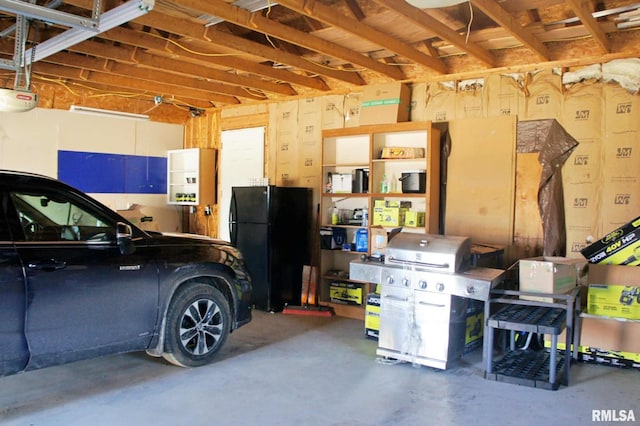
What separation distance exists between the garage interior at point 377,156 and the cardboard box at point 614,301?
29mm

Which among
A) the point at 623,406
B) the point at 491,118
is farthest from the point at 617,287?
the point at 491,118

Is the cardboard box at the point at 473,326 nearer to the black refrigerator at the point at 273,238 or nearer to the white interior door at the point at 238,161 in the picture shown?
the black refrigerator at the point at 273,238

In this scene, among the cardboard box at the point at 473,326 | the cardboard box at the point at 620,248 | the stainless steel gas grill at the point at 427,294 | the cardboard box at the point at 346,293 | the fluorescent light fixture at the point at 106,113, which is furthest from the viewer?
the fluorescent light fixture at the point at 106,113

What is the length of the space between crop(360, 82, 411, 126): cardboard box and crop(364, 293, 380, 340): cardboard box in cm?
203

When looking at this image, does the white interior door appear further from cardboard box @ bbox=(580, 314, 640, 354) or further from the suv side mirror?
cardboard box @ bbox=(580, 314, 640, 354)

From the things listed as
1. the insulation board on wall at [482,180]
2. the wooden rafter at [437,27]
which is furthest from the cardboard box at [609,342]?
the wooden rafter at [437,27]

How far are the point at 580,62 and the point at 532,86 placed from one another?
47 cm

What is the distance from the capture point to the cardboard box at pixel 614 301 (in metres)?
4.29

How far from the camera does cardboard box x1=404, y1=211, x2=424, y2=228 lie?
18.4 feet

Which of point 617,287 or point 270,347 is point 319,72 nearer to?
point 270,347

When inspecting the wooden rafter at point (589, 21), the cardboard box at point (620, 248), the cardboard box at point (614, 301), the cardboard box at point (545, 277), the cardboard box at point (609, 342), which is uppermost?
the wooden rafter at point (589, 21)

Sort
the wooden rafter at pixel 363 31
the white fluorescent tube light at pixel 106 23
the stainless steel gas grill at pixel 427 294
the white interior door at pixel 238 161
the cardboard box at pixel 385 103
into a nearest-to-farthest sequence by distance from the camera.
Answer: the white fluorescent tube light at pixel 106 23 → the wooden rafter at pixel 363 31 → the stainless steel gas grill at pixel 427 294 → the cardboard box at pixel 385 103 → the white interior door at pixel 238 161

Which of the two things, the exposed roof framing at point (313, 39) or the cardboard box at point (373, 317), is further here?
the cardboard box at point (373, 317)

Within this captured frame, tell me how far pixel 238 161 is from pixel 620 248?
5.30m
